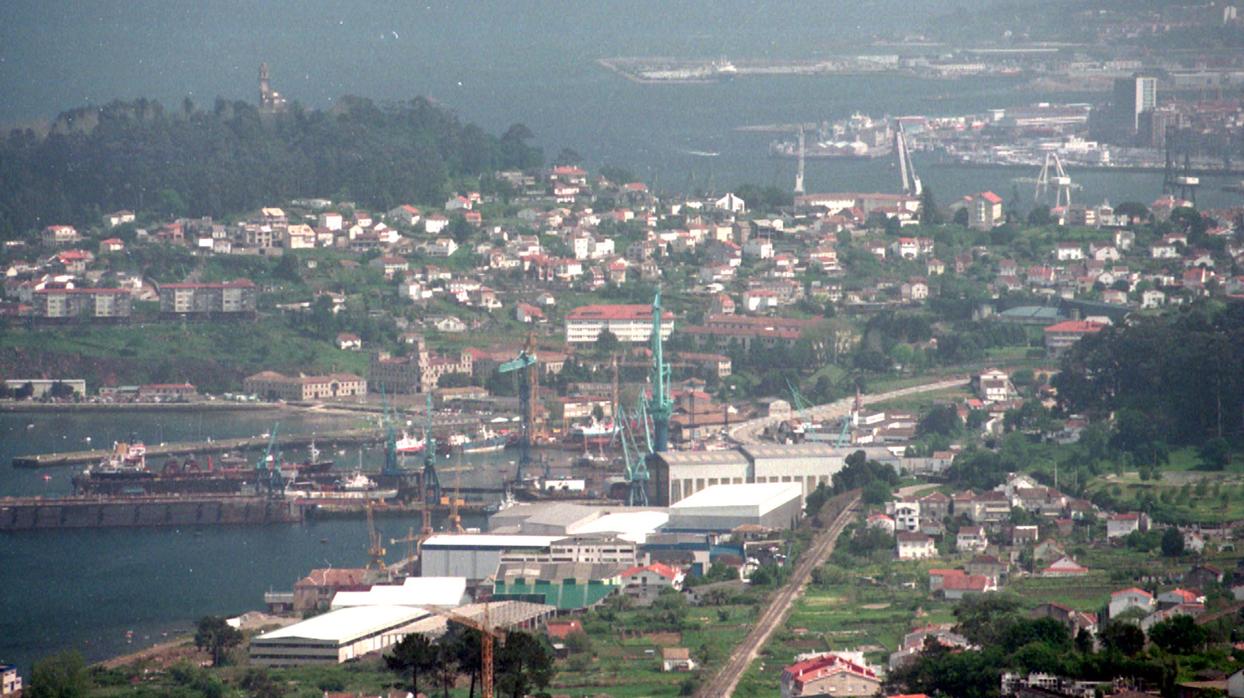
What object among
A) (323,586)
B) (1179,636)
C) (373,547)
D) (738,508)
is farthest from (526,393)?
(1179,636)

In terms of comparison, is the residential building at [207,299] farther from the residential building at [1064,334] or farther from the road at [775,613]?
the road at [775,613]

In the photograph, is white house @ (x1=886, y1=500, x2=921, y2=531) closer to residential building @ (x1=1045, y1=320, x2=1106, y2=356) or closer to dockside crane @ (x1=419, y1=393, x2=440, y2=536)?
dockside crane @ (x1=419, y1=393, x2=440, y2=536)

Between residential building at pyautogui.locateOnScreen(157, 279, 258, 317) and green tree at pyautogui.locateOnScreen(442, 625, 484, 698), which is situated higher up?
residential building at pyautogui.locateOnScreen(157, 279, 258, 317)

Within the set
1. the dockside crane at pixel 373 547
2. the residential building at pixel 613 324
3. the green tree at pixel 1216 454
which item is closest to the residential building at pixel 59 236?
the residential building at pixel 613 324

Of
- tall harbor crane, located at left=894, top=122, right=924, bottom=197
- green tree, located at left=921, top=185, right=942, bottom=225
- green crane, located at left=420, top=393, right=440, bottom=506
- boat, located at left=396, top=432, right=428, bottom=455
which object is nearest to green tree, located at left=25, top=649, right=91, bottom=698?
green crane, located at left=420, top=393, right=440, bottom=506

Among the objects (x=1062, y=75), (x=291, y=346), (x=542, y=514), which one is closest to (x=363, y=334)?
(x=291, y=346)

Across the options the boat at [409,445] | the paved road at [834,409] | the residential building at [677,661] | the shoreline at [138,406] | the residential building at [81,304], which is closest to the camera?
the residential building at [677,661]

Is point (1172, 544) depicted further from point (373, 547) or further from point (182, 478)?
point (182, 478)
